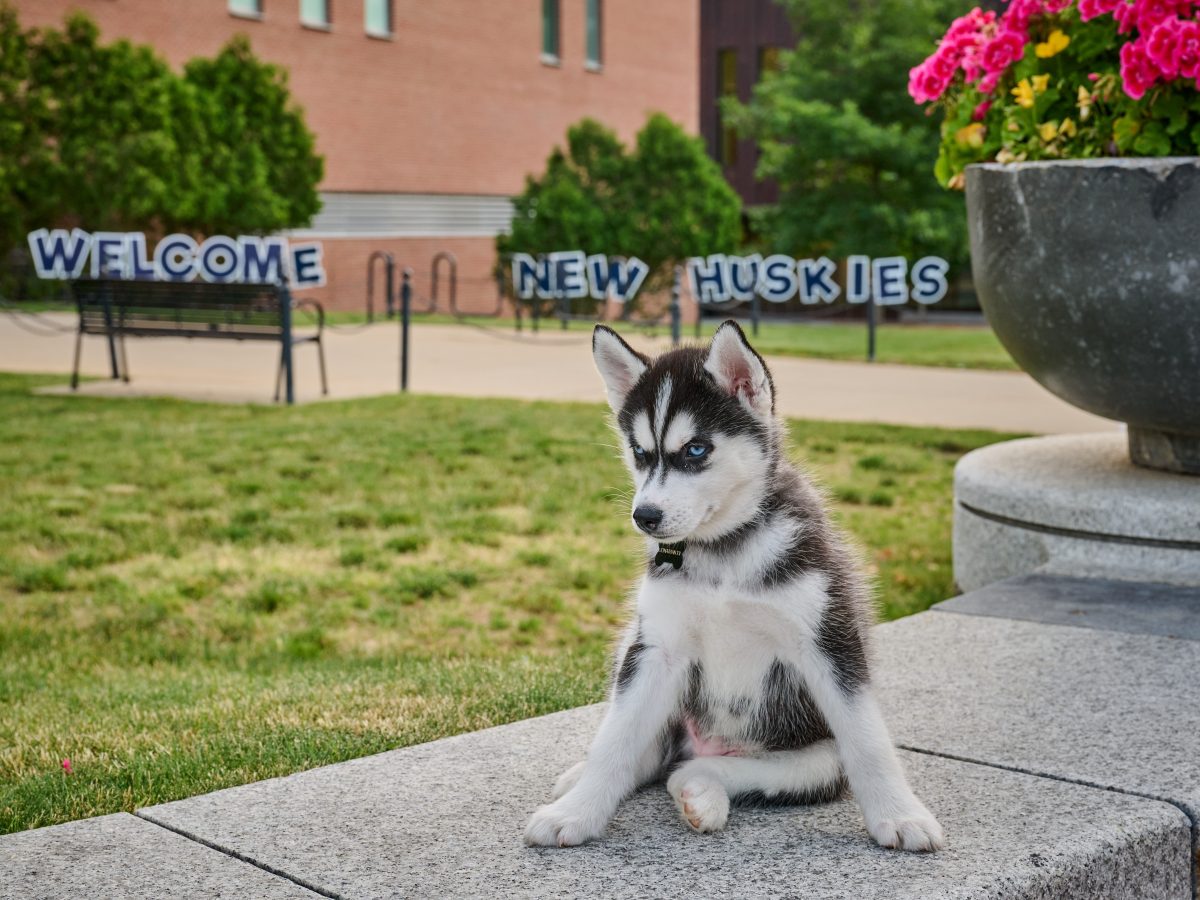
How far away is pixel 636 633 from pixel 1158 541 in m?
2.94

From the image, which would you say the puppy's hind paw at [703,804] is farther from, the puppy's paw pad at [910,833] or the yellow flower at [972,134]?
the yellow flower at [972,134]

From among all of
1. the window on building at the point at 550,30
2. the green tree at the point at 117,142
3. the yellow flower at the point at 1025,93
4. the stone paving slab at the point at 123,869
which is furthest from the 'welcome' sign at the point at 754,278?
the stone paving slab at the point at 123,869

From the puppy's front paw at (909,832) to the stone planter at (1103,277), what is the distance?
2.81 m

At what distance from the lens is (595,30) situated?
39.6m

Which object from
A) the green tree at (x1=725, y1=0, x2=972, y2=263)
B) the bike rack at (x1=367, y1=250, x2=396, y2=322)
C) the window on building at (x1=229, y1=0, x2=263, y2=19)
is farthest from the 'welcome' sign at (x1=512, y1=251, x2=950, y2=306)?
the window on building at (x1=229, y1=0, x2=263, y2=19)

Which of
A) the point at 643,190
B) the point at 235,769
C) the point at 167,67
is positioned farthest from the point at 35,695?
the point at 643,190

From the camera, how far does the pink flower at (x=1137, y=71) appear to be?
5.11 metres

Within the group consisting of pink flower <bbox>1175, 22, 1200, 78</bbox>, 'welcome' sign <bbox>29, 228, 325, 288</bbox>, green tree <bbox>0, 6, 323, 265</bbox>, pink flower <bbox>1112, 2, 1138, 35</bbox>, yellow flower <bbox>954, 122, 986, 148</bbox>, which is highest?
green tree <bbox>0, 6, 323, 265</bbox>

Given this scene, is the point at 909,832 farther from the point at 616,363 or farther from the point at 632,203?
the point at 632,203

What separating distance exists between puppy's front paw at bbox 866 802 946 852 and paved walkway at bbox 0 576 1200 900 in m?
0.02

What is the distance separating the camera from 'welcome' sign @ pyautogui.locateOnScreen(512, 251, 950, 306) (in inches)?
779

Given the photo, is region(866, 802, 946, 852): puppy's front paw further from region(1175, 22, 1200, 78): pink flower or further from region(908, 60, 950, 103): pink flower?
region(908, 60, 950, 103): pink flower

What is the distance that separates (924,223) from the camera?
3025 cm

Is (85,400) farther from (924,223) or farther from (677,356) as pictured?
(924,223)
